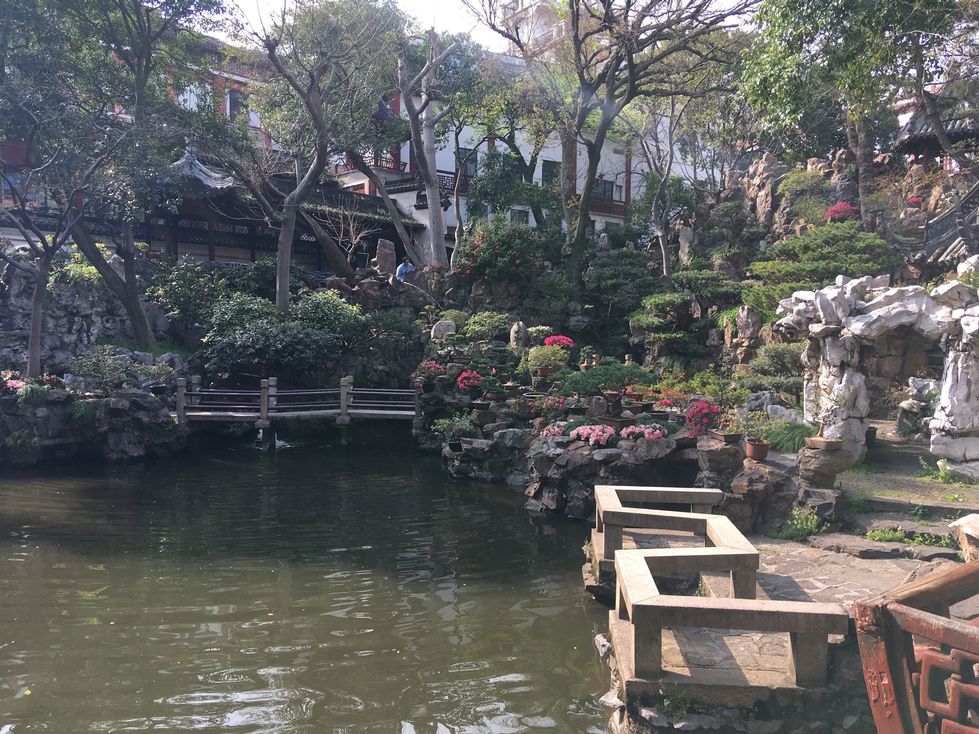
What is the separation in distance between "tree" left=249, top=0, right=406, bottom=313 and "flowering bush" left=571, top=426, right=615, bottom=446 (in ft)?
33.6

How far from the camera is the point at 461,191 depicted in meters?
27.4

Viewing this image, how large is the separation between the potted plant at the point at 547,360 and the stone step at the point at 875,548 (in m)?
7.10

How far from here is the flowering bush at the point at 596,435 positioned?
10641 mm

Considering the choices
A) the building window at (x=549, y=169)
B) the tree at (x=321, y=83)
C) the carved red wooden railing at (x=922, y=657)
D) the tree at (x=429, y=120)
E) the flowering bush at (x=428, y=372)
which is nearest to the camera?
the carved red wooden railing at (x=922, y=657)

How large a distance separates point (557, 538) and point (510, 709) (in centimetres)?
435

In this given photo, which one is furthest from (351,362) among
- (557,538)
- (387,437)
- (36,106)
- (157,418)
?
(557,538)

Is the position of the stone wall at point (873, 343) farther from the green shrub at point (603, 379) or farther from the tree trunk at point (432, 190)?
the tree trunk at point (432, 190)

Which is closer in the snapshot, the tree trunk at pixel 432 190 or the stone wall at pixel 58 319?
the stone wall at pixel 58 319

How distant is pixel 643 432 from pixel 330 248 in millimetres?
14627

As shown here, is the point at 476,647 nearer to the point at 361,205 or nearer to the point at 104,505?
the point at 104,505

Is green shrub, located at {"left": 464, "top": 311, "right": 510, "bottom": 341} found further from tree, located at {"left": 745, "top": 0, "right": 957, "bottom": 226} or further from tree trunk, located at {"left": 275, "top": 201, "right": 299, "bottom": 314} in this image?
tree, located at {"left": 745, "top": 0, "right": 957, "bottom": 226}

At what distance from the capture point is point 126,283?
1761 centimetres

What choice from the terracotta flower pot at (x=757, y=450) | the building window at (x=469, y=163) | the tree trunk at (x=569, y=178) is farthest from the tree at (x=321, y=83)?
the terracotta flower pot at (x=757, y=450)

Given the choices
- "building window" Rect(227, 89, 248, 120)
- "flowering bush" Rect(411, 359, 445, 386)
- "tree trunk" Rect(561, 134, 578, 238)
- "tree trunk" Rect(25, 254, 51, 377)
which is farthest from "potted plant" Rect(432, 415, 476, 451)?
"building window" Rect(227, 89, 248, 120)
